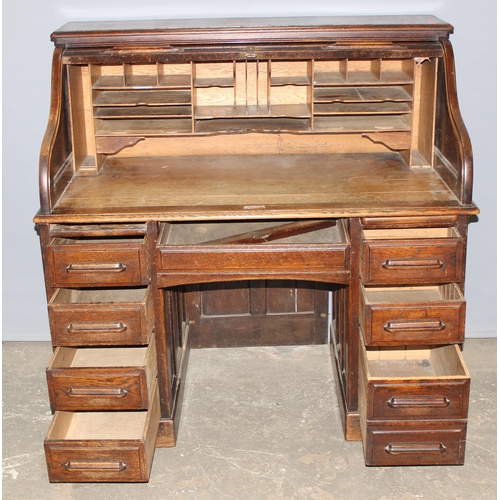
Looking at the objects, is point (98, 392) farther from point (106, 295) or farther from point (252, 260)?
point (252, 260)

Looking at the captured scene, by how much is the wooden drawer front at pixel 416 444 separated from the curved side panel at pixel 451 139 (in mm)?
912

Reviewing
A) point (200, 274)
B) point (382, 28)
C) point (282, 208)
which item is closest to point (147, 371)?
point (200, 274)

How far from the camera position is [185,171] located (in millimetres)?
3613

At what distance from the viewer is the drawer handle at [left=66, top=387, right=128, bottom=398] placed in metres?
3.20

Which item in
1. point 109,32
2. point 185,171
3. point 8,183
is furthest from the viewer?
point 8,183

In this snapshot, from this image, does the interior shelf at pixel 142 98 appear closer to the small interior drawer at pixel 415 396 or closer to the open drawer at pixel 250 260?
the open drawer at pixel 250 260

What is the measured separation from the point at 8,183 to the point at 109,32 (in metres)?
1.06

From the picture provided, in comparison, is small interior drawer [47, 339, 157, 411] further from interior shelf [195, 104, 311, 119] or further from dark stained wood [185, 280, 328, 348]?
interior shelf [195, 104, 311, 119]

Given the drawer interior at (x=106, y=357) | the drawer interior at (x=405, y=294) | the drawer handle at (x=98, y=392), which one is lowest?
the drawer interior at (x=106, y=357)

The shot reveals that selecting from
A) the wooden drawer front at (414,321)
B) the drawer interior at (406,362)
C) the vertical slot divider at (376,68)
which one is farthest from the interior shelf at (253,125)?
the drawer interior at (406,362)

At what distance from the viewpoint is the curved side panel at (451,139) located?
125 inches

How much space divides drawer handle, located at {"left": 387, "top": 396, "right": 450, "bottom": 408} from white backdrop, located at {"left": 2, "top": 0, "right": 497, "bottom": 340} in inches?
47.5

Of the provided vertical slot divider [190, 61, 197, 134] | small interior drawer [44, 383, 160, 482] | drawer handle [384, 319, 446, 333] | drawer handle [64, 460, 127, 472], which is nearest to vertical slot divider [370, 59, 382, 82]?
vertical slot divider [190, 61, 197, 134]

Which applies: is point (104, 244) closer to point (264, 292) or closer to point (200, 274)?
point (200, 274)
